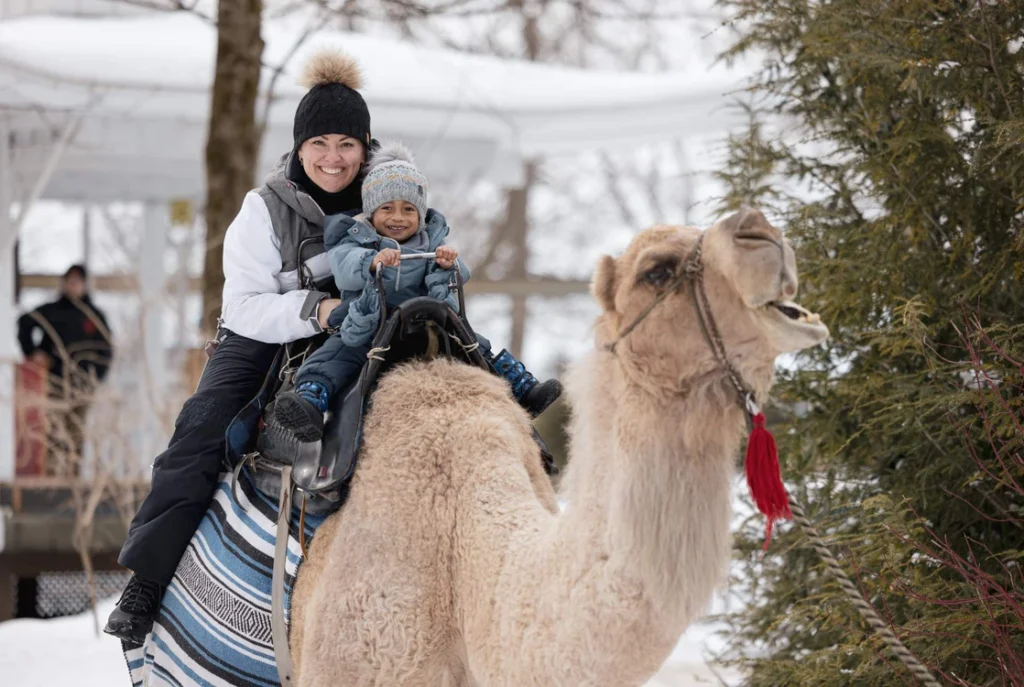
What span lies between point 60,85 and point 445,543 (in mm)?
8760

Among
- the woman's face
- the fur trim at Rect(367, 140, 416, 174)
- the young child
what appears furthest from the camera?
the woman's face

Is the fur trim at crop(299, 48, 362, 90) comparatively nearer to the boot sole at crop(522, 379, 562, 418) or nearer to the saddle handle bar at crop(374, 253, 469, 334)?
the saddle handle bar at crop(374, 253, 469, 334)

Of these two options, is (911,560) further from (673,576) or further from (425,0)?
(425,0)

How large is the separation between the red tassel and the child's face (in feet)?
5.22

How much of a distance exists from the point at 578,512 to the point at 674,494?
0.31 metres

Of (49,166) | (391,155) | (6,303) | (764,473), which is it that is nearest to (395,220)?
(391,155)

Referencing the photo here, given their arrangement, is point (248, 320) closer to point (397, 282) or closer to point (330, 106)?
point (397, 282)

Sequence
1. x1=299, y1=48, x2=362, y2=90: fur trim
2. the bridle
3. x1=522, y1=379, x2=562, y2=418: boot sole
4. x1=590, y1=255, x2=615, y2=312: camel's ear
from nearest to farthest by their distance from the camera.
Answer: the bridle, x1=590, y1=255, x2=615, y2=312: camel's ear, x1=522, y1=379, x2=562, y2=418: boot sole, x1=299, y1=48, x2=362, y2=90: fur trim

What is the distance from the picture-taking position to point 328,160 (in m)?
4.18

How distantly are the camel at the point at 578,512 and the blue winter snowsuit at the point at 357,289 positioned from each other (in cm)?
24

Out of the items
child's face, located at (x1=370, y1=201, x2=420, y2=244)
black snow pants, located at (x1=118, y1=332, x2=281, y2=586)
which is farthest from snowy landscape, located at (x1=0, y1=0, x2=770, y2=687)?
black snow pants, located at (x1=118, y1=332, x2=281, y2=586)

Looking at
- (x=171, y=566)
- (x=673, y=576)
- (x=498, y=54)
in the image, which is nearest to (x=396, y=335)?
(x=171, y=566)

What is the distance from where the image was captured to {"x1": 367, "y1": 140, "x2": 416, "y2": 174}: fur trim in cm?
403

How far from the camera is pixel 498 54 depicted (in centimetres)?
1549
